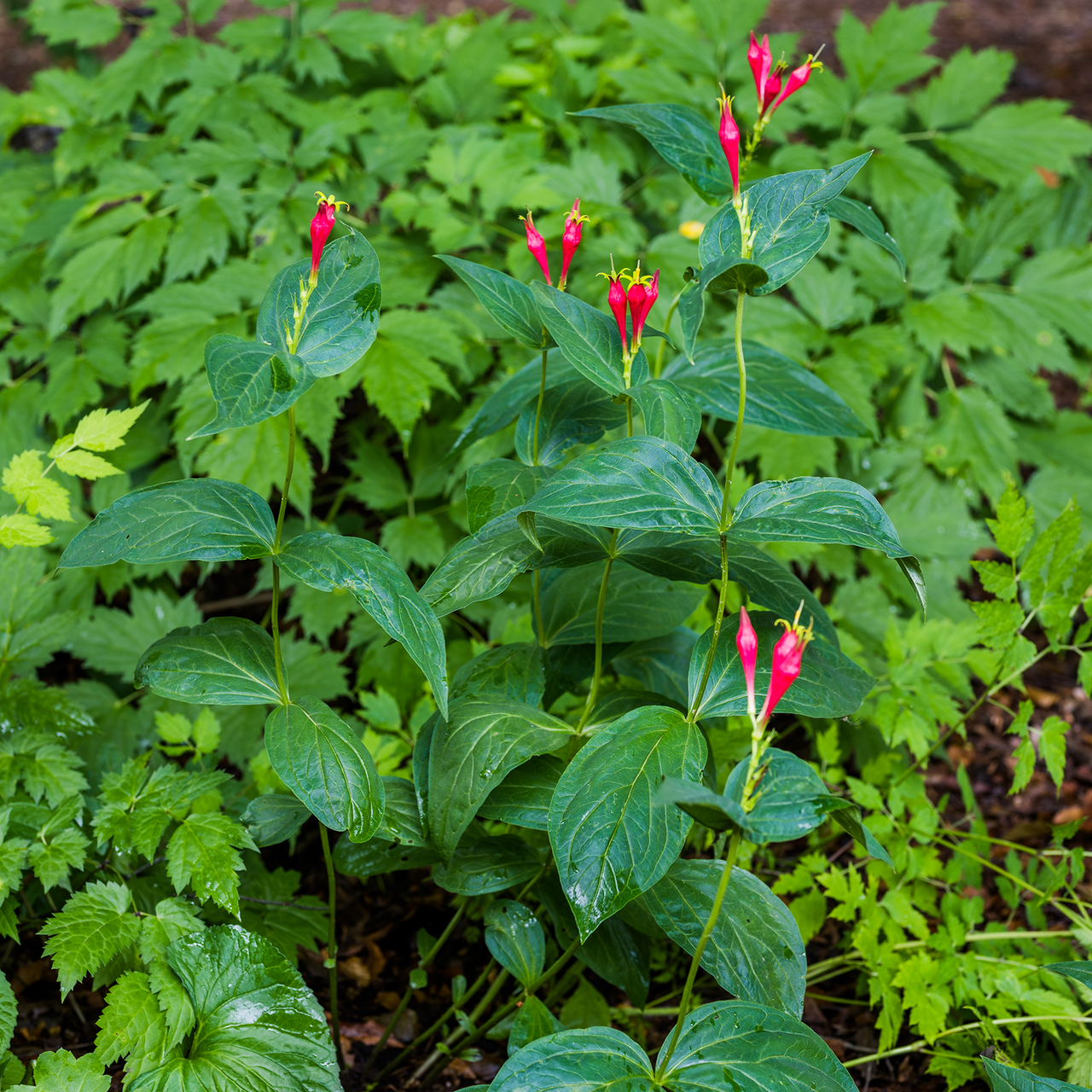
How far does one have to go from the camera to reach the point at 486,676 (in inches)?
53.2

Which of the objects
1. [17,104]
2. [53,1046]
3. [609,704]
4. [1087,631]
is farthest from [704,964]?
[17,104]

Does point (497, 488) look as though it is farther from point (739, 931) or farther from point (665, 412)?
point (739, 931)

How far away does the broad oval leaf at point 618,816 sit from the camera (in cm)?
99

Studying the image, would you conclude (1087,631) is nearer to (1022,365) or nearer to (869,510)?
(869,510)

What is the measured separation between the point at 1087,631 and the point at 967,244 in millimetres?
1541

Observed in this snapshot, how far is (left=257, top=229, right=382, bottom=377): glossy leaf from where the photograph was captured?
1145mm

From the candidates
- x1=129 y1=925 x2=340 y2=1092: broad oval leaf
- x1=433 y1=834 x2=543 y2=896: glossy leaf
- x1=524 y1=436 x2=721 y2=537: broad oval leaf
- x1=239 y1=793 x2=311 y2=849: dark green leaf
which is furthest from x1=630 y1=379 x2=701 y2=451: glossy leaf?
x1=129 y1=925 x2=340 y2=1092: broad oval leaf

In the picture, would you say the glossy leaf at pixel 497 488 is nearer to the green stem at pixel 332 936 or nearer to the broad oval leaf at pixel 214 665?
the broad oval leaf at pixel 214 665

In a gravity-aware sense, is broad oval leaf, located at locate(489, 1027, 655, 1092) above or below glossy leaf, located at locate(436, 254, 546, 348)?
below

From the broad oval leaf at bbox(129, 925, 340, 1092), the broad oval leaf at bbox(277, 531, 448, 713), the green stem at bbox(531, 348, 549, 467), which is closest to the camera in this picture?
the broad oval leaf at bbox(277, 531, 448, 713)

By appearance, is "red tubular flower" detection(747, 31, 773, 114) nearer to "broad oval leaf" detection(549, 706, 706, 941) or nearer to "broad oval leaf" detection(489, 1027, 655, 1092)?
"broad oval leaf" detection(549, 706, 706, 941)

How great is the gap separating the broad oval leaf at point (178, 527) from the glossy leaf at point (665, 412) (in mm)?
508

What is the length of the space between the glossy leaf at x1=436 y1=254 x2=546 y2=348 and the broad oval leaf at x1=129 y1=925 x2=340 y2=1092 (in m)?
0.93

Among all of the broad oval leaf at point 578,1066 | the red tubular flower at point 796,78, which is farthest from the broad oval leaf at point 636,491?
the broad oval leaf at point 578,1066
